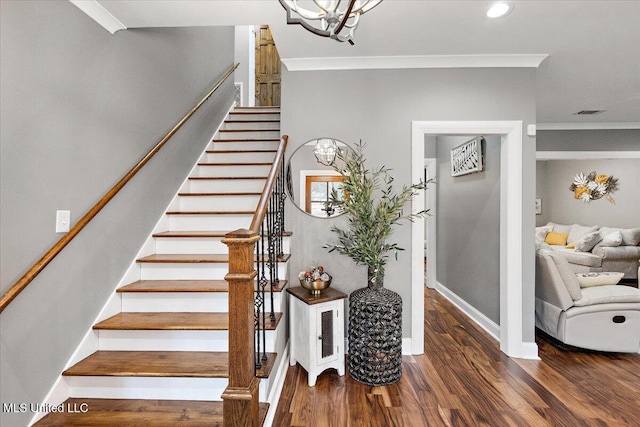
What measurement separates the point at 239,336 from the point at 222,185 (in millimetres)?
2201

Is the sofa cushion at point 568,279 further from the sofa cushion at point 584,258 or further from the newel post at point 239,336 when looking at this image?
the sofa cushion at point 584,258

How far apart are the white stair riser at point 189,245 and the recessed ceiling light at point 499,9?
2.53 metres

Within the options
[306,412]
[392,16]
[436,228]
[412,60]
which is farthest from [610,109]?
[306,412]

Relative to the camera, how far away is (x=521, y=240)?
2.69 m

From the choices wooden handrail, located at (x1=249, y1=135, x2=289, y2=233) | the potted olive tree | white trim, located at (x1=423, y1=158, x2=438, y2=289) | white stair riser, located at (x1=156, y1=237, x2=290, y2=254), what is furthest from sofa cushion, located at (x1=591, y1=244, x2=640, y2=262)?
white stair riser, located at (x1=156, y1=237, x2=290, y2=254)

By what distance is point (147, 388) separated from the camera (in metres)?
1.77

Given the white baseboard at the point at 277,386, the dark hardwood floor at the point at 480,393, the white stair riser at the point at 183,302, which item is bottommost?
the dark hardwood floor at the point at 480,393

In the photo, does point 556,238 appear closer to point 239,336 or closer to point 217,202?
point 217,202

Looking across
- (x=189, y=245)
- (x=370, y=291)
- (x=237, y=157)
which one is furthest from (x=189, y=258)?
(x=237, y=157)

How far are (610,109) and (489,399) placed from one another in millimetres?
4102

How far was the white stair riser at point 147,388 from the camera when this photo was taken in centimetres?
176

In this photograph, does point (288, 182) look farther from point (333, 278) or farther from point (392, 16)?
point (392, 16)

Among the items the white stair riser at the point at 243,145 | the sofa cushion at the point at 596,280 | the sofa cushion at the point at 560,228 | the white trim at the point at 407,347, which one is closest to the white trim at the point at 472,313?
the sofa cushion at the point at 596,280

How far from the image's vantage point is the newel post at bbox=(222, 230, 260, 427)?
1.39 metres
